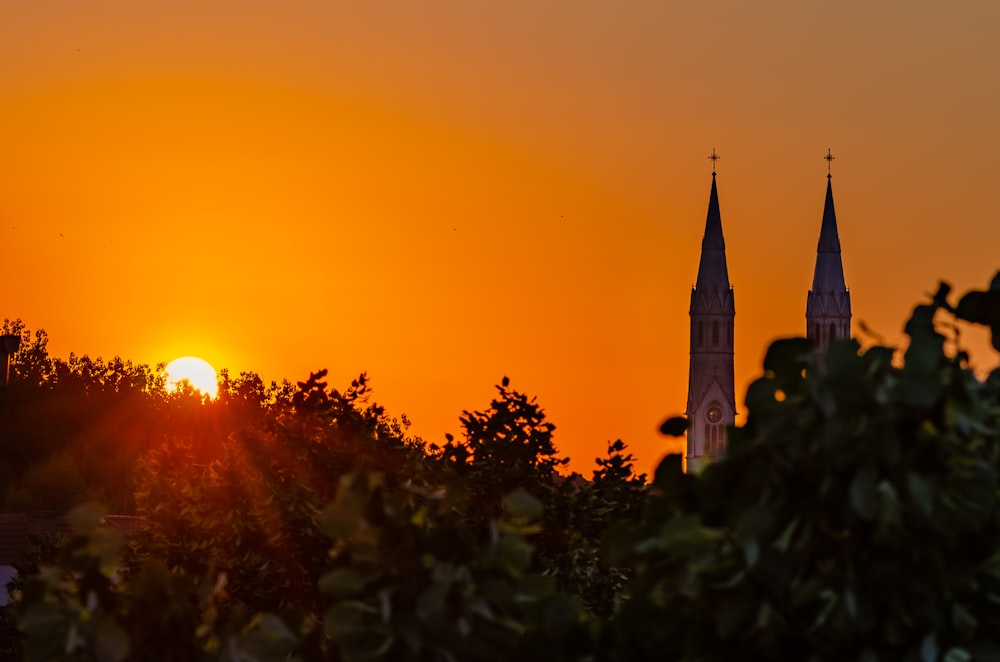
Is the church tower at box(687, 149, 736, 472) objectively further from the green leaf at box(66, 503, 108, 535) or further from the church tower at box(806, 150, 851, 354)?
the green leaf at box(66, 503, 108, 535)

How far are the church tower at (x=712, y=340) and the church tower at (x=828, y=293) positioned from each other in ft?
24.6

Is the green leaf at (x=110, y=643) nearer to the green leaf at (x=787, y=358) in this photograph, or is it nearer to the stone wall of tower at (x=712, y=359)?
the green leaf at (x=787, y=358)

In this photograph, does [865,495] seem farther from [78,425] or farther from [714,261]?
[714,261]

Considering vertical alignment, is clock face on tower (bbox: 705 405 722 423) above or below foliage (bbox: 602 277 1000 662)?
above

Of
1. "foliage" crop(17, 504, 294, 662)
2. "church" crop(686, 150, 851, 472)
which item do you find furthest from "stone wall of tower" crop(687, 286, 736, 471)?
"foliage" crop(17, 504, 294, 662)

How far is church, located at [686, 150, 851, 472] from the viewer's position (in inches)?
7584

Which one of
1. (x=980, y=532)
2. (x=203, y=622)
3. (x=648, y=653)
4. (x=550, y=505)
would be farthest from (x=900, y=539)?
(x=550, y=505)

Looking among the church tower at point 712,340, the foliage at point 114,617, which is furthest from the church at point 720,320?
the foliage at point 114,617

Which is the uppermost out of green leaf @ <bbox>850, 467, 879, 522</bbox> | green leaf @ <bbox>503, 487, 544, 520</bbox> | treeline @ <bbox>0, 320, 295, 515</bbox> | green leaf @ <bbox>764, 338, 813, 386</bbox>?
treeline @ <bbox>0, 320, 295, 515</bbox>

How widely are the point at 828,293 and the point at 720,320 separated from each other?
10.3 metres

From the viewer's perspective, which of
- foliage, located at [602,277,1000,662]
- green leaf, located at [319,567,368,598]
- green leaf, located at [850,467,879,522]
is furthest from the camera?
green leaf, located at [319,567,368,598]

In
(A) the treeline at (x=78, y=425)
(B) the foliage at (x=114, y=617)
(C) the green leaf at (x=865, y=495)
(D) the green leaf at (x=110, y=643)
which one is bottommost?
(D) the green leaf at (x=110, y=643)

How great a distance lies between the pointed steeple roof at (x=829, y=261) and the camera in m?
193

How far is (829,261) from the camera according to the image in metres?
194
